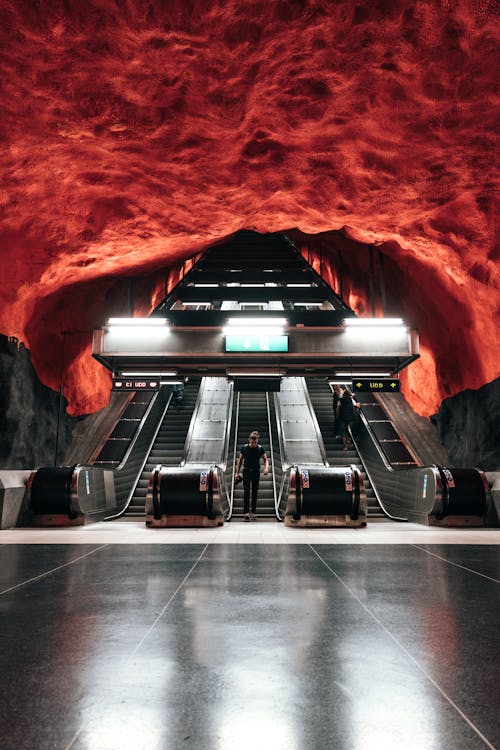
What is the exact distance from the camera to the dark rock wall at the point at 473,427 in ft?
31.8

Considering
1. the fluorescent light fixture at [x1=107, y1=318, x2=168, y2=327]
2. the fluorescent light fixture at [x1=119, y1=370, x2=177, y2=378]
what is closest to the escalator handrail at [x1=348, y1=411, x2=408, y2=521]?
the fluorescent light fixture at [x1=119, y1=370, x2=177, y2=378]

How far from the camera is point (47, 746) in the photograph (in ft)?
4.59

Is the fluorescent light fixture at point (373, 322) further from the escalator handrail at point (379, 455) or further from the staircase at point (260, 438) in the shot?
the staircase at point (260, 438)

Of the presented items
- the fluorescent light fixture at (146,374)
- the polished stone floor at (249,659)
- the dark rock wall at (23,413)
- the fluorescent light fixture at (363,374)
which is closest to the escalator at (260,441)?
the fluorescent light fixture at (146,374)

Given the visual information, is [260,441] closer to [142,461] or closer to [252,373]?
[252,373]

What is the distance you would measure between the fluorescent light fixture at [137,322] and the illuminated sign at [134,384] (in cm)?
147

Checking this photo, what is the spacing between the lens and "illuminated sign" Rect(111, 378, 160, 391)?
42.5 ft

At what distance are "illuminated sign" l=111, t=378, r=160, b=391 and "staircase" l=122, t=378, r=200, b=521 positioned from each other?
1.90m

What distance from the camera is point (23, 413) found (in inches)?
386

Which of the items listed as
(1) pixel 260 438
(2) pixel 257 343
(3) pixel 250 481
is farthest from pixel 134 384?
(3) pixel 250 481

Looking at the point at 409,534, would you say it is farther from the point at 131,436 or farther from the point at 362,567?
the point at 131,436

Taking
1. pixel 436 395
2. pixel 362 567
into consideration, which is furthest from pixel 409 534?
pixel 436 395

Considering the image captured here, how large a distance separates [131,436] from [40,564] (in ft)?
33.2

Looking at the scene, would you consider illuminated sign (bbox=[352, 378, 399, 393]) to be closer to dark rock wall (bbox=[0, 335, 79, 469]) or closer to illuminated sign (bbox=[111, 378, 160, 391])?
illuminated sign (bbox=[111, 378, 160, 391])
